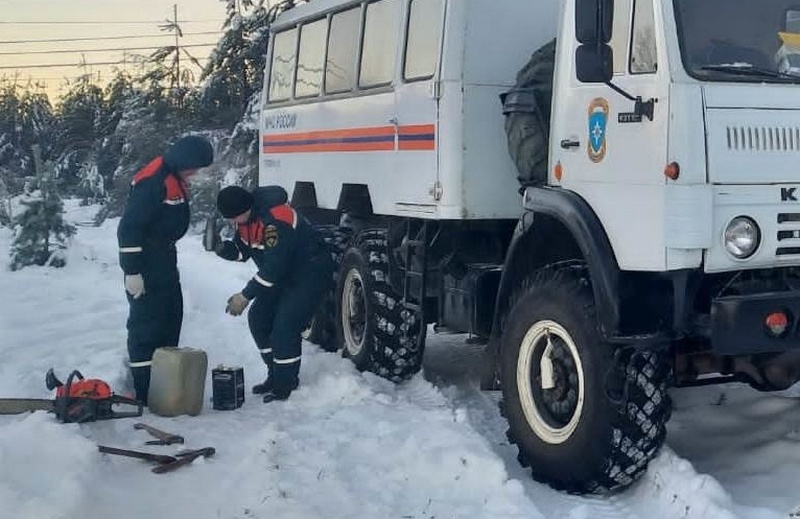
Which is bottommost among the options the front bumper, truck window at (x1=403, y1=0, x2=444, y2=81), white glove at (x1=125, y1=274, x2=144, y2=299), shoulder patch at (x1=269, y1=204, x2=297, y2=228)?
white glove at (x1=125, y1=274, x2=144, y2=299)

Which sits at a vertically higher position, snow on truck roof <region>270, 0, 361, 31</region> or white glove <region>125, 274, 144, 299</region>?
snow on truck roof <region>270, 0, 361, 31</region>

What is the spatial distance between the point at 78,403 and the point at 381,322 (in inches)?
99.5

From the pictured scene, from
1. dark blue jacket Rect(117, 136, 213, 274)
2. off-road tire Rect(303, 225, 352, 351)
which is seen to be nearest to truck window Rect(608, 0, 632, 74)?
dark blue jacket Rect(117, 136, 213, 274)

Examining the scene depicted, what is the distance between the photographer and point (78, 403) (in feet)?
21.7

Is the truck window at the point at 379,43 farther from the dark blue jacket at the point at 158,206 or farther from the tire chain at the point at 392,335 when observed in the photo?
the dark blue jacket at the point at 158,206

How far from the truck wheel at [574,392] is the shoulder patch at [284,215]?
241 centimetres

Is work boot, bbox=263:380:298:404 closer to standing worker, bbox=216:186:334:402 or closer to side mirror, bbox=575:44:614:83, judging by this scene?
standing worker, bbox=216:186:334:402

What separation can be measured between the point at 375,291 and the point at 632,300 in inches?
135

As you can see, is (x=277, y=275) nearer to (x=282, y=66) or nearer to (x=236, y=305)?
(x=236, y=305)

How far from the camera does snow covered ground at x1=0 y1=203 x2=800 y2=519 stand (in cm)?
508

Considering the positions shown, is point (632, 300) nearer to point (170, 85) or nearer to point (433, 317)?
point (433, 317)

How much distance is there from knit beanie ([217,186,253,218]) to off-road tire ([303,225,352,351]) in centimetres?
145

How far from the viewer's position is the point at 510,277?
6.22m

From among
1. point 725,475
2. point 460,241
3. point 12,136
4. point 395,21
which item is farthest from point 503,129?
point 12,136
